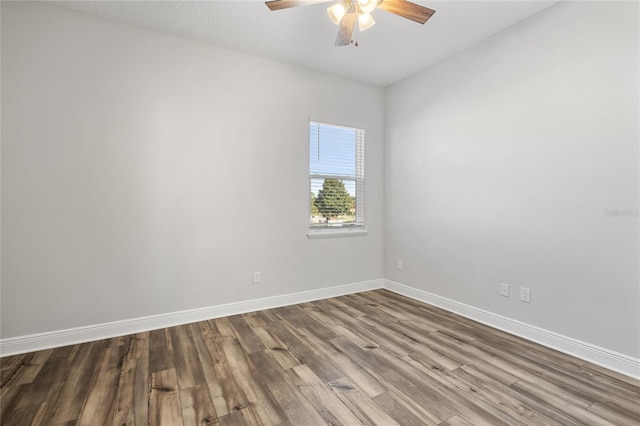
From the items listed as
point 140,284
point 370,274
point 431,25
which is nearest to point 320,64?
point 431,25

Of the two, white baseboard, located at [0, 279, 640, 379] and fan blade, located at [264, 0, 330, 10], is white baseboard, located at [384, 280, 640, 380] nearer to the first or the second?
white baseboard, located at [0, 279, 640, 379]

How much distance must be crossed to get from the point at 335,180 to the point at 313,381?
239cm

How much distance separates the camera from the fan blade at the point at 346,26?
1908 millimetres

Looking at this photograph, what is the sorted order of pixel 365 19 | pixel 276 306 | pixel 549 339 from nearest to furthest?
pixel 365 19 < pixel 549 339 < pixel 276 306

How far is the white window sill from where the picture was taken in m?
3.61

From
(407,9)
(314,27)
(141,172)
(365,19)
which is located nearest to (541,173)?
(407,9)

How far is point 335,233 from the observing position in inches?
147

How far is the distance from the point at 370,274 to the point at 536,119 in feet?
8.18

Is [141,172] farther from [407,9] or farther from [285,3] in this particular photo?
[407,9]

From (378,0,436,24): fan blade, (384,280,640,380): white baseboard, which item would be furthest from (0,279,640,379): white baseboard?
(378,0,436,24): fan blade

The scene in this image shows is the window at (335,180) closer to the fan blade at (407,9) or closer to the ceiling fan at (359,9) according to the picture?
the ceiling fan at (359,9)

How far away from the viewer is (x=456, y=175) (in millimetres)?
3189

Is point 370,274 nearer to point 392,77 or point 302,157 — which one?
point 302,157

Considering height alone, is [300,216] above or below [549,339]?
above
